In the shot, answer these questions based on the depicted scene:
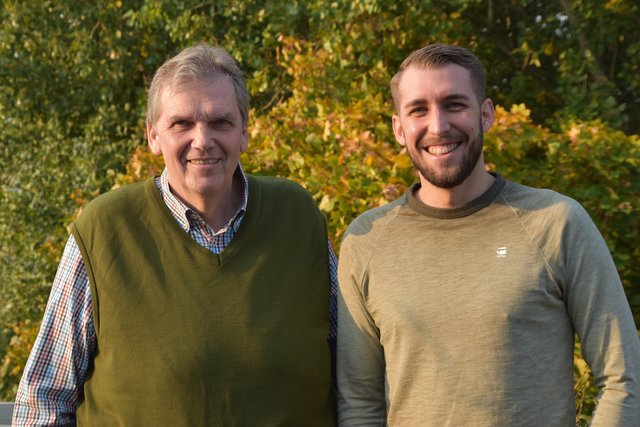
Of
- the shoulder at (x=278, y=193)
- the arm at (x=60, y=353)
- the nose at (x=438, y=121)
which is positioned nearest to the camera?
the nose at (x=438, y=121)

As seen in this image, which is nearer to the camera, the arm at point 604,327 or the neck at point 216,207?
the arm at point 604,327

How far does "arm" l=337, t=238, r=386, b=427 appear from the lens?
2.87 meters

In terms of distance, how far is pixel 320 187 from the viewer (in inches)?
213

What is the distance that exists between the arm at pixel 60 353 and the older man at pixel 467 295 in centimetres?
81

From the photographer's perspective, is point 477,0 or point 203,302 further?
point 477,0

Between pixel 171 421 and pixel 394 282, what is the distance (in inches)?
31.3

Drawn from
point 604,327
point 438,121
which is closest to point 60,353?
point 438,121

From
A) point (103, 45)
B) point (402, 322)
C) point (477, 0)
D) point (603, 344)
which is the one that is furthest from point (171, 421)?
point (103, 45)

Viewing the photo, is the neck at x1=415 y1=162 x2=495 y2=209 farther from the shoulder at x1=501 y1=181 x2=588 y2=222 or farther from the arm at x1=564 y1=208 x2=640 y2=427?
the arm at x1=564 y1=208 x2=640 y2=427

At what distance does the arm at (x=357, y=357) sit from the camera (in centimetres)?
287

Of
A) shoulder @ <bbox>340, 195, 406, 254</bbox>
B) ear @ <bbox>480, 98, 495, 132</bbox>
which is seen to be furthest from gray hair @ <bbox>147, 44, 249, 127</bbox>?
ear @ <bbox>480, 98, 495, 132</bbox>

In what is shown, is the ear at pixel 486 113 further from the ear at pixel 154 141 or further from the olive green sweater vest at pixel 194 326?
the ear at pixel 154 141

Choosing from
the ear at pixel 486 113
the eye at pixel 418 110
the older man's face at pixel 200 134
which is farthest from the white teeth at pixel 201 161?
the ear at pixel 486 113

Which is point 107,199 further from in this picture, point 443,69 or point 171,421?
point 443,69
